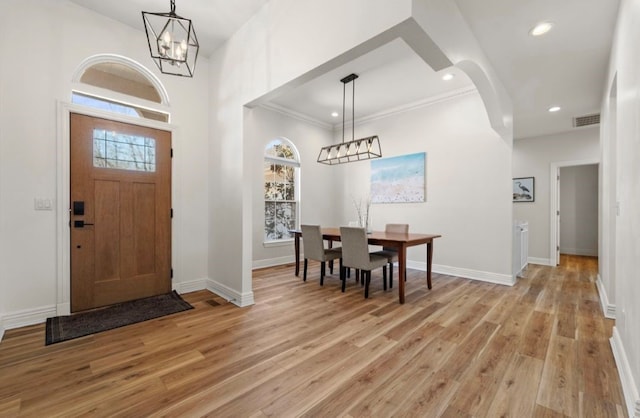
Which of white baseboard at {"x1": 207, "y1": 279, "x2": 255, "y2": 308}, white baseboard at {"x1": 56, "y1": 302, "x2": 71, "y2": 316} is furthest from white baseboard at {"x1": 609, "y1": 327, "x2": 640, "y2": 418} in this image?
white baseboard at {"x1": 56, "y1": 302, "x2": 71, "y2": 316}

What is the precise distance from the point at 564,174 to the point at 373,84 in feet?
19.5

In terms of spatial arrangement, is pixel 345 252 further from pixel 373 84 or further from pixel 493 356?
pixel 373 84

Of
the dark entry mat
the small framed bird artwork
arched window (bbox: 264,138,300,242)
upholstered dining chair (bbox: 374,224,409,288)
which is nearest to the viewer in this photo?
the dark entry mat

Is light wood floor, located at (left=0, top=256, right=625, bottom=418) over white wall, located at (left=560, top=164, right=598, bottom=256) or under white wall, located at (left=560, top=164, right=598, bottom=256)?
under

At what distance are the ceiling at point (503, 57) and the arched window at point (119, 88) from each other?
505 mm

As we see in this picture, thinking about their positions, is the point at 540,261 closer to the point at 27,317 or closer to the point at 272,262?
the point at 272,262

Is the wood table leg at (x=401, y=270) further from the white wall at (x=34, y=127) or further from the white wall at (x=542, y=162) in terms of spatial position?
the white wall at (x=542, y=162)

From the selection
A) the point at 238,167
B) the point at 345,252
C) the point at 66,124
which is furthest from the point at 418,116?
the point at 66,124

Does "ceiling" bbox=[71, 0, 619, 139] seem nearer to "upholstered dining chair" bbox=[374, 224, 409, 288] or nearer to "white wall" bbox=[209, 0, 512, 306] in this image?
"white wall" bbox=[209, 0, 512, 306]

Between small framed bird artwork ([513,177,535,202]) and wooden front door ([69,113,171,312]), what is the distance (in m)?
6.86

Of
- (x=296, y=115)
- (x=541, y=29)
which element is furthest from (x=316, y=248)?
(x=541, y=29)

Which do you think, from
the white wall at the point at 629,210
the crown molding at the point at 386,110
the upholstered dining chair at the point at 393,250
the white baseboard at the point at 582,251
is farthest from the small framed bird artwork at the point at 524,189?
the white wall at the point at 629,210

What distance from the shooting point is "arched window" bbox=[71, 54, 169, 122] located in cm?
300

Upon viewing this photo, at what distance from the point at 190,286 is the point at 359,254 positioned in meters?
2.29
